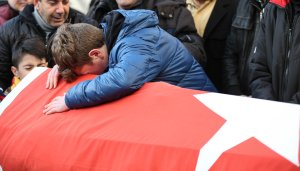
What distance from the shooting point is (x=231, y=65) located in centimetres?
391

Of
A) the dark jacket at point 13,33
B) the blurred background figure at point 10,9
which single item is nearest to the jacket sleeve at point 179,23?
the dark jacket at point 13,33

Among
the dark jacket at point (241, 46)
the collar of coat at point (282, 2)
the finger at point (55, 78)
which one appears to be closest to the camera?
the collar of coat at point (282, 2)

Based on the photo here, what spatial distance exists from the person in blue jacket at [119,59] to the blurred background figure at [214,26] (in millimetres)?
838

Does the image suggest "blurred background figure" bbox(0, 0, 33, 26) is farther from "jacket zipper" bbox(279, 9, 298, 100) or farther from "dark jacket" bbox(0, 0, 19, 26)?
"jacket zipper" bbox(279, 9, 298, 100)

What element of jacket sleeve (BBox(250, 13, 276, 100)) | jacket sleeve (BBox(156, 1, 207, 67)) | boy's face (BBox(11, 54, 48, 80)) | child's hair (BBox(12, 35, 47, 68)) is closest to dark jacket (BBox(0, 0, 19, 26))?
child's hair (BBox(12, 35, 47, 68))

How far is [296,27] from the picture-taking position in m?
3.05

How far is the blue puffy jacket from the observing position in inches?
110

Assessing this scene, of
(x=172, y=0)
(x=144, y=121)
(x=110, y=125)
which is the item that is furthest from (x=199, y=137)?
(x=172, y=0)

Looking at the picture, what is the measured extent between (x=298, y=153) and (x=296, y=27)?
100 centimetres

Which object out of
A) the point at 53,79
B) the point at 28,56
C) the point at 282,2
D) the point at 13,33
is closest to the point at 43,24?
the point at 13,33

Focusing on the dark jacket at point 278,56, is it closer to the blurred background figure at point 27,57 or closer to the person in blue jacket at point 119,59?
the person in blue jacket at point 119,59

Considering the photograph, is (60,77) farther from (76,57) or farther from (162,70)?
(162,70)

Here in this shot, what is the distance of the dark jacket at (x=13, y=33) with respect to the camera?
4125 millimetres

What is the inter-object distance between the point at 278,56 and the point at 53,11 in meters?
1.78
